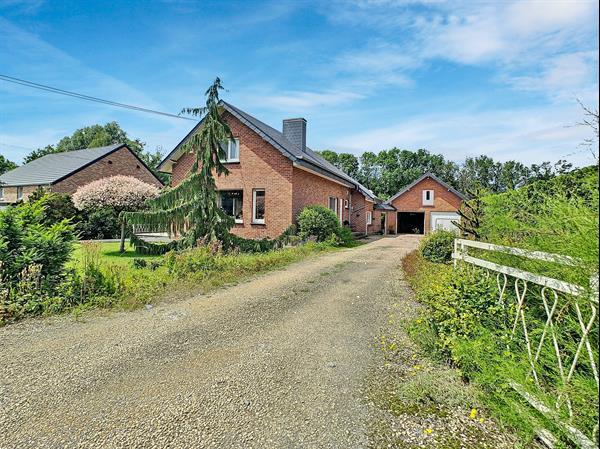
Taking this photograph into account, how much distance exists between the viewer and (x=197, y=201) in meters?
11.0

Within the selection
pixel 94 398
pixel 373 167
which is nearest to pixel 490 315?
pixel 94 398

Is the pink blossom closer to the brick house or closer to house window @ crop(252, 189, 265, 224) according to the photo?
the brick house

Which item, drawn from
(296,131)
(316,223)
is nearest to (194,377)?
(316,223)

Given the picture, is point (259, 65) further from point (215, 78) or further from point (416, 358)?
point (416, 358)

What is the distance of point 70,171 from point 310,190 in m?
22.7

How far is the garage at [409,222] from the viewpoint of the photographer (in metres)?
32.1

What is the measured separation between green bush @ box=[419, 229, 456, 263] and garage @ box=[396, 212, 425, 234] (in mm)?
21924

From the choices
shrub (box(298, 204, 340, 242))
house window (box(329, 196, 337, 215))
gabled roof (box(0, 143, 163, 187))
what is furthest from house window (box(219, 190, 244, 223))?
gabled roof (box(0, 143, 163, 187))

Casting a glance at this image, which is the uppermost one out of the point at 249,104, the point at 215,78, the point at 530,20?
the point at 249,104

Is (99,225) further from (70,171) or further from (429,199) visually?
(429,199)

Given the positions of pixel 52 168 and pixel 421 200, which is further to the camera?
pixel 421 200

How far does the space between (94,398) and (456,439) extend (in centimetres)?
296

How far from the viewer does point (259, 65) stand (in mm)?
10375

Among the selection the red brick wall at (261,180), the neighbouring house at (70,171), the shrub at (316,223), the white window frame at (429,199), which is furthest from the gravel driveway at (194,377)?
the neighbouring house at (70,171)
